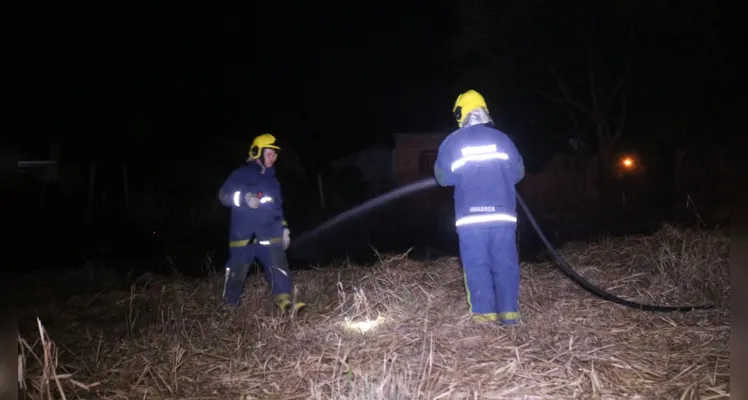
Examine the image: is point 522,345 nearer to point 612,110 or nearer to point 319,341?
point 319,341

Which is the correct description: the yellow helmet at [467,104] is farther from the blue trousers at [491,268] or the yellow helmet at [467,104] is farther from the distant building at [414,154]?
the distant building at [414,154]

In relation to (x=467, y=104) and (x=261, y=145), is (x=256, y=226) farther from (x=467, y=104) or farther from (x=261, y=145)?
(x=467, y=104)

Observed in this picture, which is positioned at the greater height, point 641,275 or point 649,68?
point 649,68

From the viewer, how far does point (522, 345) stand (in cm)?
446

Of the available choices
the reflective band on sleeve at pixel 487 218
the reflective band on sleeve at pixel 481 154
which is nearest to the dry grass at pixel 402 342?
the reflective band on sleeve at pixel 487 218

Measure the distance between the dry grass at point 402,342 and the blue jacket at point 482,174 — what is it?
871 mm

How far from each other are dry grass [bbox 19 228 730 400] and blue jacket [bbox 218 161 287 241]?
68 centimetres

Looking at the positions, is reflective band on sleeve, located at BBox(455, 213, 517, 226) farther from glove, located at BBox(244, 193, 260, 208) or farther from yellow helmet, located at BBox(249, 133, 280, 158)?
yellow helmet, located at BBox(249, 133, 280, 158)

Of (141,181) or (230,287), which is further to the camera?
(141,181)

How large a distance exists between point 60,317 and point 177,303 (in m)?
1.11

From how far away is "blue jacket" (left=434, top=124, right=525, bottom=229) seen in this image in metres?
5.34

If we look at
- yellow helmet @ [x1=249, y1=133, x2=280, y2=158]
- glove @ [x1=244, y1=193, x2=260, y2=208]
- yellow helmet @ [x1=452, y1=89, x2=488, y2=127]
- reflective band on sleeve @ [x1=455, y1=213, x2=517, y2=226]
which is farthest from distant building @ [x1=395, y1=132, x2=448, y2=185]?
reflective band on sleeve @ [x1=455, y1=213, x2=517, y2=226]

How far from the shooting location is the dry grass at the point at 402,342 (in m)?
3.96

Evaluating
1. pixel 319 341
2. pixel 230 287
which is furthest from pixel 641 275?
pixel 230 287
